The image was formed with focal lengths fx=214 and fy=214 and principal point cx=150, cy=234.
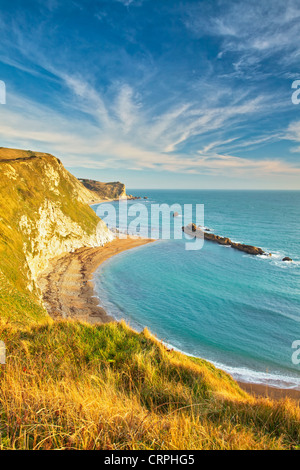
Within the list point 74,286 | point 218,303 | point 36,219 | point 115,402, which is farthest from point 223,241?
point 115,402

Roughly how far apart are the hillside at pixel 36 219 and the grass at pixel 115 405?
15.0 metres

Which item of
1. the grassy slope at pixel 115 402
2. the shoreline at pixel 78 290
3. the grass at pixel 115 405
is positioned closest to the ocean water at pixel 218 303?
the shoreline at pixel 78 290

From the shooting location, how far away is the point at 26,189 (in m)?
39.5

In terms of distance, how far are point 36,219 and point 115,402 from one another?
39.1 metres

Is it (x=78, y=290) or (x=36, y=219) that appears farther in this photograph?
(x=36, y=219)

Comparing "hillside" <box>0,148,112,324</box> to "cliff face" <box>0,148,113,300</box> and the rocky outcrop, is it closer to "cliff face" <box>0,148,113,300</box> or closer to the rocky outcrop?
"cliff face" <box>0,148,113,300</box>

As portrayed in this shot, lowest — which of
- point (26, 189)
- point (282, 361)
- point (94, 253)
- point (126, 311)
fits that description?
→ point (282, 361)

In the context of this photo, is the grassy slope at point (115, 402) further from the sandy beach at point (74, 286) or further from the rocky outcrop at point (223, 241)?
the rocky outcrop at point (223, 241)

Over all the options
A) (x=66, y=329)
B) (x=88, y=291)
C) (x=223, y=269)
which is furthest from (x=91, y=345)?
(x=223, y=269)

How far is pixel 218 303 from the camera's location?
97.4 ft

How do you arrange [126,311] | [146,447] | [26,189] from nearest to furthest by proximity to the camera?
1. [146,447]
2. [126,311]
3. [26,189]

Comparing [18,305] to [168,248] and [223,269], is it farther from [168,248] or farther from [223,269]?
[168,248]

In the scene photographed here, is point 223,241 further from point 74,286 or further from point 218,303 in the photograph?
point 74,286

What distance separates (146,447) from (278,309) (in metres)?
32.1
